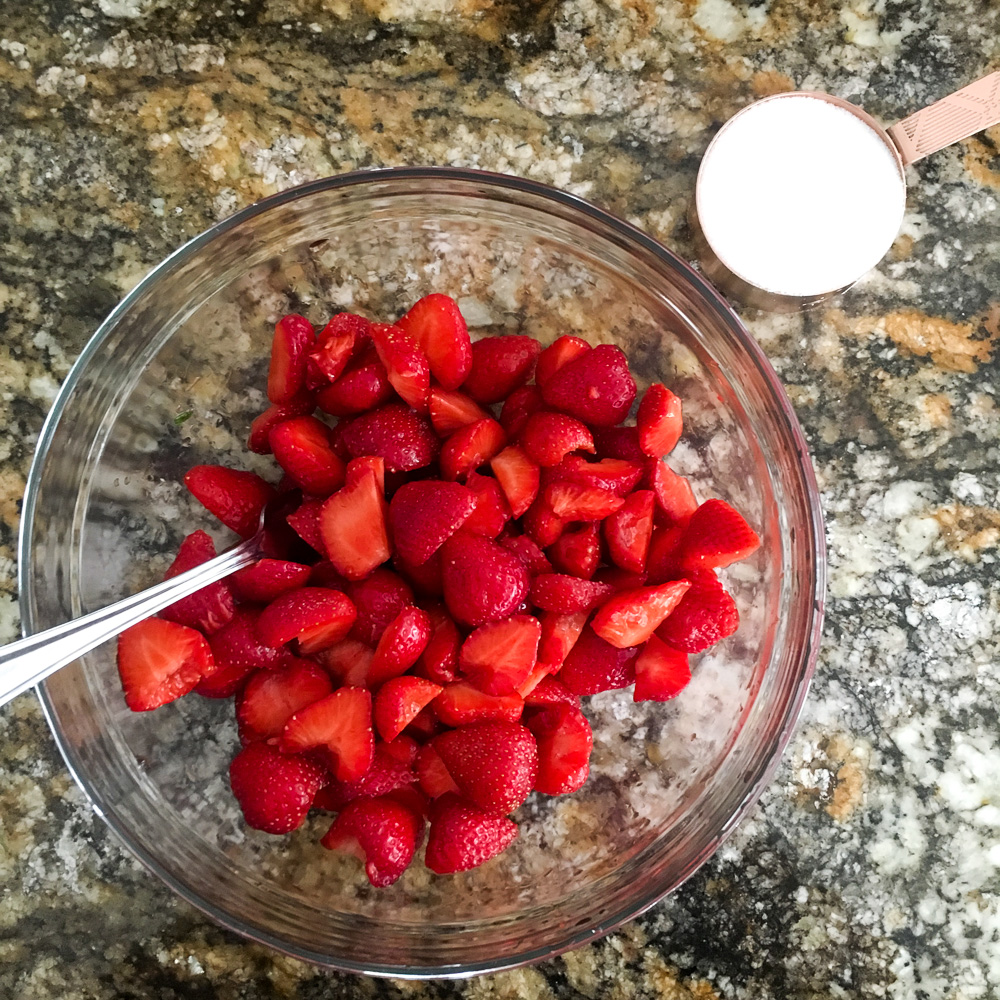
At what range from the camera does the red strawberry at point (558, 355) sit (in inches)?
43.6

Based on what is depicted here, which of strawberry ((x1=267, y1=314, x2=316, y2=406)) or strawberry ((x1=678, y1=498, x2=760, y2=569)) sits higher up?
strawberry ((x1=267, y1=314, x2=316, y2=406))

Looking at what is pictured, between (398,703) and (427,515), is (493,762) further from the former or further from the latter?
(427,515)

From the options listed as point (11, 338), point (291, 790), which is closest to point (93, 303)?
point (11, 338)

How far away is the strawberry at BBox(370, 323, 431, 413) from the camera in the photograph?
3.46ft

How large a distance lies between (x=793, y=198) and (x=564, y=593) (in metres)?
0.71

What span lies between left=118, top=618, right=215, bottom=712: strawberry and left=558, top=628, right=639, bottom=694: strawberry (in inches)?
17.1

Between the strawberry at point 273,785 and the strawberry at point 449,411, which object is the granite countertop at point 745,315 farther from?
the strawberry at point 449,411

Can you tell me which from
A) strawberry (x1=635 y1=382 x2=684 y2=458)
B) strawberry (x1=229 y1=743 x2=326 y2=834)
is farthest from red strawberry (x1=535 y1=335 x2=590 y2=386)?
strawberry (x1=229 y1=743 x2=326 y2=834)

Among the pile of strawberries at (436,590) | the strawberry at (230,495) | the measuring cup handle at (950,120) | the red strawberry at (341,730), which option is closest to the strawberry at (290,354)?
the pile of strawberries at (436,590)

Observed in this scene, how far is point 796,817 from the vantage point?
1.21 m

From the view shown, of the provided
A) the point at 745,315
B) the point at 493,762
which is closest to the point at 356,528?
the point at 493,762

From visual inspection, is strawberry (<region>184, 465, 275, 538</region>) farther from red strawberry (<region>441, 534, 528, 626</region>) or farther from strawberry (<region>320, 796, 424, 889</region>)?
strawberry (<region>320, 796, 424, 889</region>)

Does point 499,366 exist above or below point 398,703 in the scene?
above

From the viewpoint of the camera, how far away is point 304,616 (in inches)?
39.9
